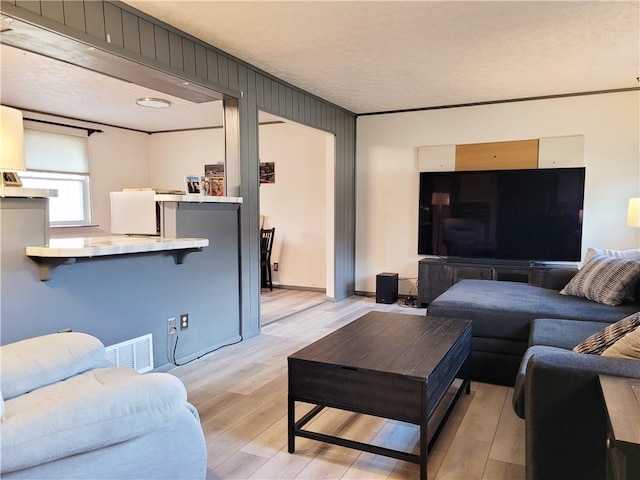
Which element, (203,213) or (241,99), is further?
(241,99)

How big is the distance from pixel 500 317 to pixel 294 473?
1.70 metres

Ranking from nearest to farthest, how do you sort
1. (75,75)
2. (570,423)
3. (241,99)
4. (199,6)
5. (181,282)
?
1. (570,423)
2. (199,6)
3. (181,282)
4. (241,99)
5. (75,75)

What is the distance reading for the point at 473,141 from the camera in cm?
525

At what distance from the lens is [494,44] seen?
3.38m

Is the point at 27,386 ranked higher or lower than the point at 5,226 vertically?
lower

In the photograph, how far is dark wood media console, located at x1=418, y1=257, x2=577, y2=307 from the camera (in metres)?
4.61

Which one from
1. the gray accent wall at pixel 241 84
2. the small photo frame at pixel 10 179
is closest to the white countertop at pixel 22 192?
the small photo frame at pixel 10 179

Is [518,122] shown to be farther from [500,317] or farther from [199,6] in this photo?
[199,6]

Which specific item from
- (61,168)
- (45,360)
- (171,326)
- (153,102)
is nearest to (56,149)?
(61,168)

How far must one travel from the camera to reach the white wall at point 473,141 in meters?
4.63

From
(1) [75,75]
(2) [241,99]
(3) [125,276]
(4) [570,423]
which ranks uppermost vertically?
(1) [75,75]

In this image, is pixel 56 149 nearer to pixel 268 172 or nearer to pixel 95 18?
pixel 268 172

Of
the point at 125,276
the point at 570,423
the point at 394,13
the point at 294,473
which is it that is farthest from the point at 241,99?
the point at 570,423

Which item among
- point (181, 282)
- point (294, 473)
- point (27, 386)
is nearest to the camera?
point (27, 386)
